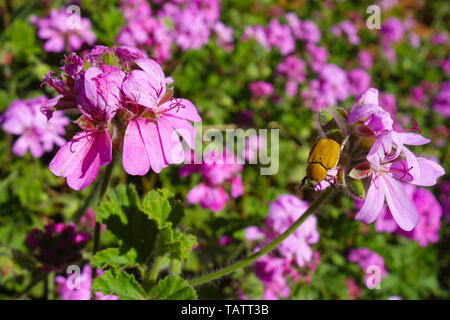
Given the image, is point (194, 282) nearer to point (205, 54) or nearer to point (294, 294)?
point (294, 294)

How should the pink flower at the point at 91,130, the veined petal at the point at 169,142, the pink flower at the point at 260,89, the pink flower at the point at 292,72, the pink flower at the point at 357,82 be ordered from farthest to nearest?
1. the pink flower at the point at 357,82
2. the pink flower at the point at 292,72
3. the pink flower at the point at 260,89
4. the veined petal at the point at 169,142
5. the pink flower at the point at 91,130

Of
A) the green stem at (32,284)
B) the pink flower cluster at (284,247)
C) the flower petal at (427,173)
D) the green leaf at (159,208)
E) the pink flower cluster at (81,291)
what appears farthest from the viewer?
the pink flower cluster at (284,247)

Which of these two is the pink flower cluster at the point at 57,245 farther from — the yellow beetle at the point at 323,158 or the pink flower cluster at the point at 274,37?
the pink flower cluster at the point at 274,37

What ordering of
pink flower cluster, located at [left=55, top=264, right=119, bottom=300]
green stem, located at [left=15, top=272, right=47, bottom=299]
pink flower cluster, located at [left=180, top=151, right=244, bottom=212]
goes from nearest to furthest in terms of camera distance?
pink flower cluster, located at [left=55, top=264, right=119, bottom=300], green stem, located at [left=15, top=272, right=47, bottom=299], pink flower cluster, located at [left=180, top=151, right=244, bottom=212]

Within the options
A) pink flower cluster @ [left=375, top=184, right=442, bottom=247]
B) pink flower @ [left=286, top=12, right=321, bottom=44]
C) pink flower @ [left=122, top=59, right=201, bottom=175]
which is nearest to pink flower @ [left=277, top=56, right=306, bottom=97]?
pink flower @ [left=286, top=12, right=321, bottom=44]

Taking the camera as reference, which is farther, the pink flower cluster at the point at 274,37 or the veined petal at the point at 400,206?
the pink flower cluster at the point at 274,37

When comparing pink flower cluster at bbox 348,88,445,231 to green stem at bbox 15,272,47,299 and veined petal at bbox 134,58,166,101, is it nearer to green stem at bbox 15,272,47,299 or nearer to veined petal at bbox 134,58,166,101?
veined petal at bbox 134,58,166,101

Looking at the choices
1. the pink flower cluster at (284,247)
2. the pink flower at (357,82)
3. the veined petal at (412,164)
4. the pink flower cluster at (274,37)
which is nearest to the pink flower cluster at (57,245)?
the pink flower cluster at (284,247)
